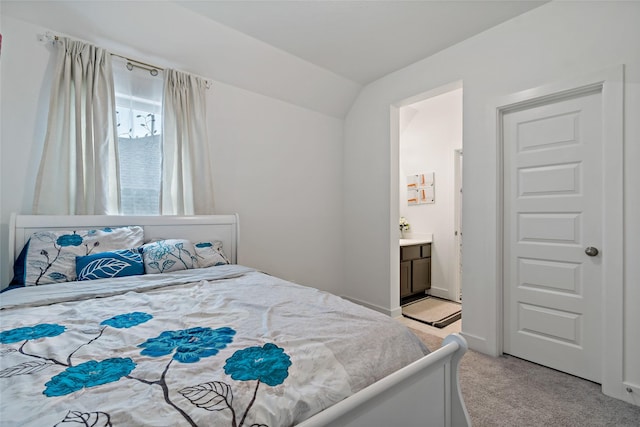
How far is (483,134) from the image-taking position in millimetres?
2498

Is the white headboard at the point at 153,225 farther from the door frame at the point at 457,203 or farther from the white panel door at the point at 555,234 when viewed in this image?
the door frame at the point at 457,203

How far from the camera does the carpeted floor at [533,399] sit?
164cm

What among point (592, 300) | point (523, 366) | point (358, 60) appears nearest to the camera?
point (592, 300)

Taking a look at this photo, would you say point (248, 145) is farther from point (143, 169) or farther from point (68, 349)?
point (68, 349)

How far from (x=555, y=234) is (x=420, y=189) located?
2.36 m

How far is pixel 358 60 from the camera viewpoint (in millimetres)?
3021

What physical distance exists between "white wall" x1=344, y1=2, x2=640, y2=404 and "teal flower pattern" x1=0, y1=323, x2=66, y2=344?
278cm

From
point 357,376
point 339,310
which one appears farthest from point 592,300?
point 357,376

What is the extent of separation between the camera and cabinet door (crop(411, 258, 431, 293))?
400 cm

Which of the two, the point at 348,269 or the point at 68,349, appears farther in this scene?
the point at 348,269

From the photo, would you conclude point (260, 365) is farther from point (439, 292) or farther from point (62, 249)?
point (439, 292)

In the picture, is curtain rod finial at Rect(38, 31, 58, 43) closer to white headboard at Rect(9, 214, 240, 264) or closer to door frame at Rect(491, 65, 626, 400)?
white headboard at Rect(9, 214, 240, 264)

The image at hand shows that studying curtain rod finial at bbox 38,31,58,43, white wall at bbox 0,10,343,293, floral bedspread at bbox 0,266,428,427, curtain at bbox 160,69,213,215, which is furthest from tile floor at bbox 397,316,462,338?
curtain rod finial at bbox 38,31,58,43

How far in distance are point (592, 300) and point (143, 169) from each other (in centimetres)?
361
